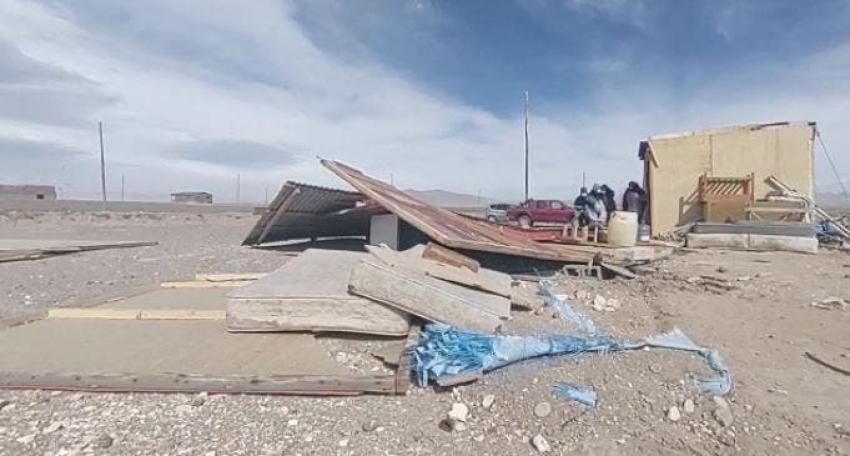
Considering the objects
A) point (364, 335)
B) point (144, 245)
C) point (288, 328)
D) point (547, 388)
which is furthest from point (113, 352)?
point (144, 245)

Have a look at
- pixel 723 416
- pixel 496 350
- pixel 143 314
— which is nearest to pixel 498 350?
pixel 496 350

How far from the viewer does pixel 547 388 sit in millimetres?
3338

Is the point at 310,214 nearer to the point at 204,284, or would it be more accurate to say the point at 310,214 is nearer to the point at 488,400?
the point at 204,284

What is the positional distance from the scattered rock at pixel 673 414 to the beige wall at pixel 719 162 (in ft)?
47.0

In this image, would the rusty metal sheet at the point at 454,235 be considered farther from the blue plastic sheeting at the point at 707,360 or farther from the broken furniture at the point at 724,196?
the broken furniture at the point at 724,196

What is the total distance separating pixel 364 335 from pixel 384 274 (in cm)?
57

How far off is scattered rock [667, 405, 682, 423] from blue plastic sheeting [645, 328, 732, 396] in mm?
424

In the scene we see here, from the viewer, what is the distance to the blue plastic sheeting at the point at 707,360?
11.2 ft

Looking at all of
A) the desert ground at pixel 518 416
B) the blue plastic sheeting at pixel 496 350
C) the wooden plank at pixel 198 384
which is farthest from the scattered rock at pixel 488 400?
the wooden plank at pixel 198 384

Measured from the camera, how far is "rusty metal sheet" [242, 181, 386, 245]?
9.75 meters

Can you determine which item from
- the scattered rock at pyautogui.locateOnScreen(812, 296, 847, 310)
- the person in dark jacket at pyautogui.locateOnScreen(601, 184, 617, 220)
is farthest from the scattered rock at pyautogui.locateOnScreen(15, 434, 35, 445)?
the person in dark jacket at pyautogui.locateOnScreen(601, 184, 617, 220)

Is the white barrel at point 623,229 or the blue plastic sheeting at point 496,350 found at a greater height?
the white barrel at point 623,229

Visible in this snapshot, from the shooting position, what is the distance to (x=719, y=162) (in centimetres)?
1597

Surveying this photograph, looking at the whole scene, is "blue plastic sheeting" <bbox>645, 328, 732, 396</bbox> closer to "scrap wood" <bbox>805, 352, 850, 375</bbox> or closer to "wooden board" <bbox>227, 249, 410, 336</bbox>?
"scrap wood" <bbox>805, 352, 850, 375</bbox>
